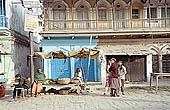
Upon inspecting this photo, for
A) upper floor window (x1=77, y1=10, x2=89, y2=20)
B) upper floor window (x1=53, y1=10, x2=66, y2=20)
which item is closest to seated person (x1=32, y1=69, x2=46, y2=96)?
upper floor window (x1=53, y1=10, x2=66, y2=20)

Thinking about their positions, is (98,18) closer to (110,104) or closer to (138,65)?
(138,65)

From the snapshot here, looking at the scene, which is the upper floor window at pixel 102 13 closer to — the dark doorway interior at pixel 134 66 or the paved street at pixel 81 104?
the dark doorway interior at pixel 134 66

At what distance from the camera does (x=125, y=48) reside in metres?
18.3

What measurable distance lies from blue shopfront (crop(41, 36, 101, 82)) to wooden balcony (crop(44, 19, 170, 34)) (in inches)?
28.9

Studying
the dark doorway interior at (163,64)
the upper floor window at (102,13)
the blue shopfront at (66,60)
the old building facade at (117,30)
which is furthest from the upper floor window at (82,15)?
the dark doorway interior at (163,64)

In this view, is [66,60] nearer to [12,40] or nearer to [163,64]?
[12,40]

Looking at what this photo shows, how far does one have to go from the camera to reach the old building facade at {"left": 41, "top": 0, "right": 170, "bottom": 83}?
58.5ft

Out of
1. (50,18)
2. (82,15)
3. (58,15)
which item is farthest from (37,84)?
(82,15)

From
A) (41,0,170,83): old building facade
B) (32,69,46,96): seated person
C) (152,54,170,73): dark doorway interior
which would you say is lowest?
(32,69,46,96): seated person

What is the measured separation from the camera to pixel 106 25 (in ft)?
61.0

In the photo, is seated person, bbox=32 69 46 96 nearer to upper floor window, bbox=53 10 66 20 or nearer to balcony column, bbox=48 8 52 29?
balcony column, bbox=48 8 52 29

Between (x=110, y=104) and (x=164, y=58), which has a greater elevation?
(x=164, y=58)

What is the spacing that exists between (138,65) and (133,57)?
0.77 meters

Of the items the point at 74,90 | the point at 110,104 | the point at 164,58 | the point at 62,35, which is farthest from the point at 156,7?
the point at 110,104
